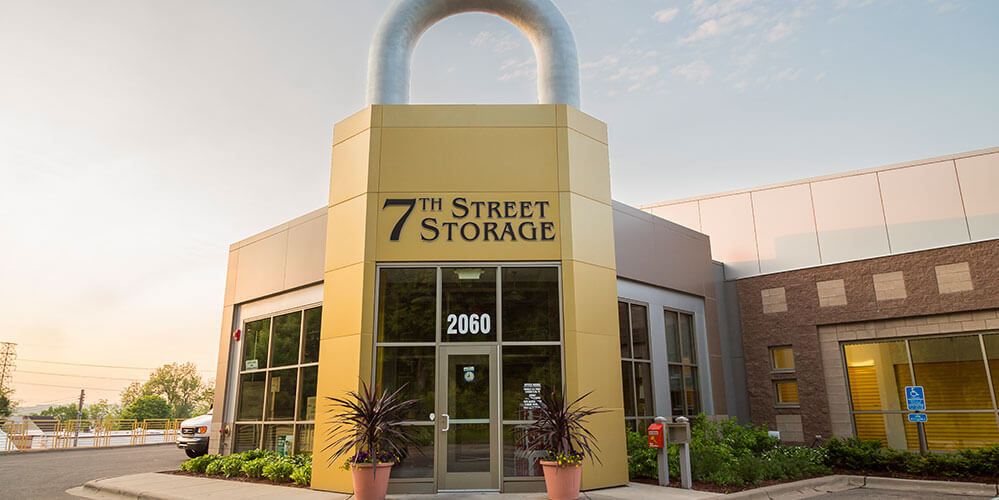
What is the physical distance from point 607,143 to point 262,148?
1056cm

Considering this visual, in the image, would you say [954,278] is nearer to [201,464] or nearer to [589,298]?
[589,298]

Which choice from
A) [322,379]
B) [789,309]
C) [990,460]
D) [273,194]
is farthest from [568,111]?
[273,194]

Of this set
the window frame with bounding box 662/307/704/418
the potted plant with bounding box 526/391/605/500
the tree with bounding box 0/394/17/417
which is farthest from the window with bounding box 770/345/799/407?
the tree with bounding box 0/394/17/417

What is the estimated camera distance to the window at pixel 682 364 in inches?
550

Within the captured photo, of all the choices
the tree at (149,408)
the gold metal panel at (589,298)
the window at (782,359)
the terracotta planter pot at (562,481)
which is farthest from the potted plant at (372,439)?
the tree at (149,408)

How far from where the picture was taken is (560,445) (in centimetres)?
870

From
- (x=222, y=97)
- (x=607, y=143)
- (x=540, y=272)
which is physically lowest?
(x=540, y=272)

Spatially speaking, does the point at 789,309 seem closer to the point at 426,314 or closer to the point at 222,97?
the point at 426,314

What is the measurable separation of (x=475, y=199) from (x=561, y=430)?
4.24 meters

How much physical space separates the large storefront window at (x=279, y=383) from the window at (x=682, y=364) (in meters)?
8.18

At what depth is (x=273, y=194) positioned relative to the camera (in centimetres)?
1897

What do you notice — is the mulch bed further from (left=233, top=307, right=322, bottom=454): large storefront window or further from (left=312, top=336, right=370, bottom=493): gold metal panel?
(left=233, top=307, right=322, bottom=454): large storefront window

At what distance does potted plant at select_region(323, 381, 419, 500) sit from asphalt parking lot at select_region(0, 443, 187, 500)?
566 centimetres

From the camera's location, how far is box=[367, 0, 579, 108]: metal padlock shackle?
11523 millimetres
